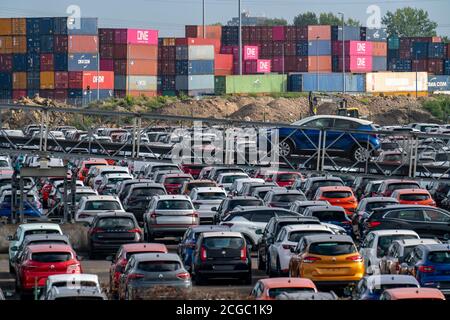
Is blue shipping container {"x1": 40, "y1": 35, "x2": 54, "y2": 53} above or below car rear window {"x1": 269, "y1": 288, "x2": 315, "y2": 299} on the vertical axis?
above

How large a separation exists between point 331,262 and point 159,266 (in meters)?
3.40

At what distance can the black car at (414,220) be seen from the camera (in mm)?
33344

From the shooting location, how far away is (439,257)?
25.1 meters

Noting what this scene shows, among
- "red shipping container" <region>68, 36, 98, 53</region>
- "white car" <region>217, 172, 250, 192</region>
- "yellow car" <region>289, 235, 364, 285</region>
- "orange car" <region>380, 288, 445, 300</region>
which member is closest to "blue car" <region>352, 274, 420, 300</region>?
"orange car" <region>380, 288, 445, 300</region>

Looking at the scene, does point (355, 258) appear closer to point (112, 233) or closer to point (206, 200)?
point (112, 233)

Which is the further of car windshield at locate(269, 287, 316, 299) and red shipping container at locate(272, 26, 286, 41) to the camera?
red shipping container at locate(272, 26, 286, 41)

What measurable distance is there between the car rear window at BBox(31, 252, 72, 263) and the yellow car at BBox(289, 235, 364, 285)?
452cm

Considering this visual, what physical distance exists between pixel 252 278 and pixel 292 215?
485cm

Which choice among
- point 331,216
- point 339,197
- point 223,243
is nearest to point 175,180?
point 339,197

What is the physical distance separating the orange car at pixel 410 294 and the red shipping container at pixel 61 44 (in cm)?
9852

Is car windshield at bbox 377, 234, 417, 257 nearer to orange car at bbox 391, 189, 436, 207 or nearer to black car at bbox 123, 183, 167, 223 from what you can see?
orange car at bbox 391, 189, 436, 207

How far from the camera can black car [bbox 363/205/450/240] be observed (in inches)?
1313

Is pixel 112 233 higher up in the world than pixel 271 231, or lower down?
lower down
